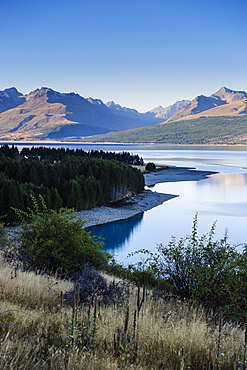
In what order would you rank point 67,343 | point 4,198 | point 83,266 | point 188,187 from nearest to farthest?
point 67,343, point 83,266, point 4,198, point 188,187

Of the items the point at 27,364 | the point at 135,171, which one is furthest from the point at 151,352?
the point at 135,171

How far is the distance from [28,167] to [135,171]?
17104 mm

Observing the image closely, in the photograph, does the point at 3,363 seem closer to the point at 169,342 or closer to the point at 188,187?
the point at 169,342

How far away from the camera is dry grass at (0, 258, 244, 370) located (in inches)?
159

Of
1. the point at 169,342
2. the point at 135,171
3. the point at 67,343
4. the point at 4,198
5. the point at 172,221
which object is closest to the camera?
the point at 67,343

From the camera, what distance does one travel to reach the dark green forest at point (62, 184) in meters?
29.0

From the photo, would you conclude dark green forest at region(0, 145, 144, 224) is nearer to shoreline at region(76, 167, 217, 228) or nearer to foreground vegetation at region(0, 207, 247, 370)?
shoreline at region(76, 167, 217, 228)

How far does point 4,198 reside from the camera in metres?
28.8

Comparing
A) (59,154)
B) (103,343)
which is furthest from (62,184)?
(59,154)

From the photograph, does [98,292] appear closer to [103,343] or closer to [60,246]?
[103,343]

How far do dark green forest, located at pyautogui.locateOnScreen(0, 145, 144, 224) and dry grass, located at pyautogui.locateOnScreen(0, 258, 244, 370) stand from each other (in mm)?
21888

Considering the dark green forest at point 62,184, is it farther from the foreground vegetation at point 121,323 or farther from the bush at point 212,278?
the foreground vegetation at point 121,323

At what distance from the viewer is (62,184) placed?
3697cm

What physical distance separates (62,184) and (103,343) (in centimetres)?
3278
